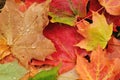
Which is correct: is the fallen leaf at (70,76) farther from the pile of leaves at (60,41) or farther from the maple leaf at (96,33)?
the maple leaf at (96,33)

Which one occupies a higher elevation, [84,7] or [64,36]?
[84,7]

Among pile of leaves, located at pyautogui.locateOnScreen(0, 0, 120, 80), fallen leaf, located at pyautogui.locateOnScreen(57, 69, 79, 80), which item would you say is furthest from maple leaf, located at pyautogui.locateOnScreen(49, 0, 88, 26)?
fallen leaf, located at pyautogui.locateOnScreen(57, 69, 79, 80)

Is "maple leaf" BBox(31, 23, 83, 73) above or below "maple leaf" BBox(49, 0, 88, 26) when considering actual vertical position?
below

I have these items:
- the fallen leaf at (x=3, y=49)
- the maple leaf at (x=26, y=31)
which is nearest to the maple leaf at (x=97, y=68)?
the maple leaf at (x=26, y=31)

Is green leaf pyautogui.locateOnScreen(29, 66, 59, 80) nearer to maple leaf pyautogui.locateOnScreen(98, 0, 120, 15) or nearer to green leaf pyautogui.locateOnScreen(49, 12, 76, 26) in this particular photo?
green leaf pyautogui.locateOnScreen(49, 12, 76, 26)

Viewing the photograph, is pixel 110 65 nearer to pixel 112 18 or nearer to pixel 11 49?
pixel 112 18

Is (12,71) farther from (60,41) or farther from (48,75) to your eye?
(60,41)

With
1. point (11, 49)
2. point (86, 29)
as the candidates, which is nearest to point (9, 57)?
point (11, 49)
